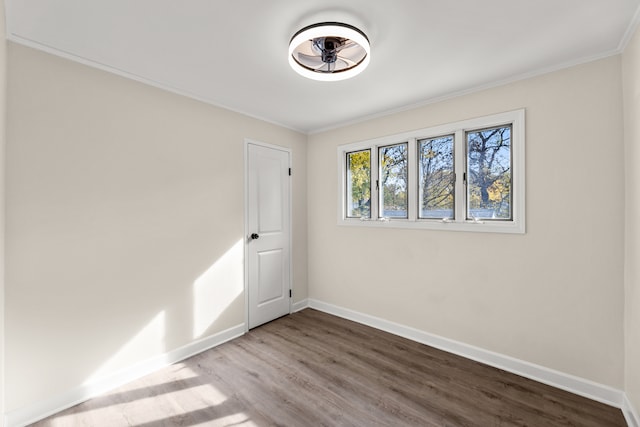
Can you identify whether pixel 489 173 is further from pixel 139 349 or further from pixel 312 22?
pixel 139 349

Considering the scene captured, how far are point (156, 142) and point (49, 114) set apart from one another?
683 mm

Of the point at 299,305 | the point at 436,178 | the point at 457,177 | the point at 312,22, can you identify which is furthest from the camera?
the point at 299,305

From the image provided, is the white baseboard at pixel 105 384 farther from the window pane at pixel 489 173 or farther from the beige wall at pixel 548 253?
the window pane at pixel 489 173

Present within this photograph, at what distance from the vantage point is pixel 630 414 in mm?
1817

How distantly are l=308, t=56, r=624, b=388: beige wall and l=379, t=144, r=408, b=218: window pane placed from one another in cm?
29

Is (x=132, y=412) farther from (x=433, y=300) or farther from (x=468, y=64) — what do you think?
(x=468, y=64)

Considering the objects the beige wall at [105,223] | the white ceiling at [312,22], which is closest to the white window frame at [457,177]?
the white ceiling at [312,22]

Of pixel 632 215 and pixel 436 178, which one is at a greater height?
pixel 436 178

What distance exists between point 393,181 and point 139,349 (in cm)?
292

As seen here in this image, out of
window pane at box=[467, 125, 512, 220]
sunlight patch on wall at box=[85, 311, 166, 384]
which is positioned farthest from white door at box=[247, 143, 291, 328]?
window pane at box=[467, 125, 512, 220]

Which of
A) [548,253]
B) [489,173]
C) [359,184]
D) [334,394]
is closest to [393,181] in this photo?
[359,184]

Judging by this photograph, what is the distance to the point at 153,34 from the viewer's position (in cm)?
178

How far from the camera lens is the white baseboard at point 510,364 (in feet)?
6.60

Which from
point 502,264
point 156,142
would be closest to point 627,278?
point 502,264
